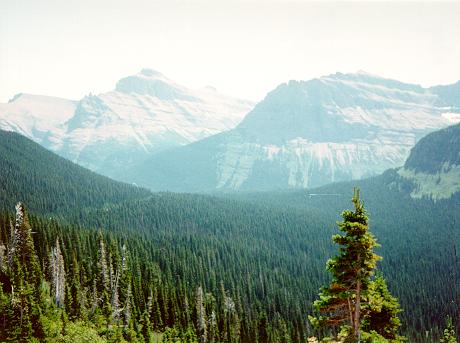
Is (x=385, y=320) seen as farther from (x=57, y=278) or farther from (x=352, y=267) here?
(x=57, y=278)

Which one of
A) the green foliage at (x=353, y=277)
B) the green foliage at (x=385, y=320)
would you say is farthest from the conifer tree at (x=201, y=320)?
the green foliage at (x=353, y=277)

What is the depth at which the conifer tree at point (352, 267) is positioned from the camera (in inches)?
1155

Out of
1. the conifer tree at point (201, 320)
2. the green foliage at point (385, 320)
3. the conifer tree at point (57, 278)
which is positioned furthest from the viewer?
the conifer tree at point (201, 320)

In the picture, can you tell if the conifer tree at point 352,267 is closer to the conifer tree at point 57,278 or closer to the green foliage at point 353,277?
the green foliage at point 353,277

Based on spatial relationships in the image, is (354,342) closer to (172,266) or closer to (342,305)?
(342,305)

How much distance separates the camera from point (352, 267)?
2989cm

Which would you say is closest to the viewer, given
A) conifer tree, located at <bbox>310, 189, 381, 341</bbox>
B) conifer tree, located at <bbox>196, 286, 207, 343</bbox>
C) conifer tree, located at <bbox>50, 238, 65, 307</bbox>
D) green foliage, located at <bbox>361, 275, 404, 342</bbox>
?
conifer tree, located at <bbox>310, 189, 381, 341</bbox>

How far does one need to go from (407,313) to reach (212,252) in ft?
253

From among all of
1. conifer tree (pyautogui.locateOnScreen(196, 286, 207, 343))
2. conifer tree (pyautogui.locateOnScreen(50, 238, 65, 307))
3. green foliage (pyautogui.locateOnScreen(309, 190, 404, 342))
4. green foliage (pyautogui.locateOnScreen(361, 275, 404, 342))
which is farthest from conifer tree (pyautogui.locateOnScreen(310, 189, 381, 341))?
conifer tree (pyautogui.locateOnScreen(196, 286, 207, 343))

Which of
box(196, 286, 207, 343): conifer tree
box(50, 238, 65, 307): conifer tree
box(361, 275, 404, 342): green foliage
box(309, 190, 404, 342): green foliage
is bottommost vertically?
box(196, 286, 207, 343): conifer tree

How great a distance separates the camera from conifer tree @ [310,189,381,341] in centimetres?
2933

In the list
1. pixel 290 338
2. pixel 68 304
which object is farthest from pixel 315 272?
pixel 68 304

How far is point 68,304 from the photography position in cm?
8675

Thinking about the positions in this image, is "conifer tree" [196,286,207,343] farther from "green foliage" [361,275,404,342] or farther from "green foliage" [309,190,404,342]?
"green foliage" [309,190,404,342]
